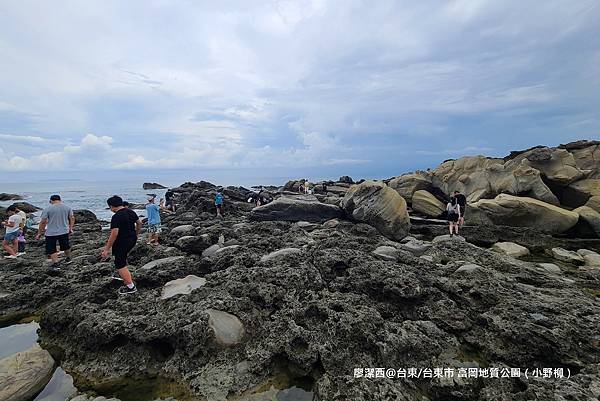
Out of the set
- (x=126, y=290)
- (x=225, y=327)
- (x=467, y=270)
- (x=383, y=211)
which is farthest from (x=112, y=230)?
(x=383, y=211)

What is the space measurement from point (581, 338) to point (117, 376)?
6.35 m

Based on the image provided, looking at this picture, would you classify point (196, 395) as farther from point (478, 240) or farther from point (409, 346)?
point (478, 240)

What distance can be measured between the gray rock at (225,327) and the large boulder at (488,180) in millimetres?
17995

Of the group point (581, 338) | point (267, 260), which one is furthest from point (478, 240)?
point (267, 260)

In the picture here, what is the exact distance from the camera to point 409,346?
413 centimetres

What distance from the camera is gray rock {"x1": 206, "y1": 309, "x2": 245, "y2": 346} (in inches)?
177

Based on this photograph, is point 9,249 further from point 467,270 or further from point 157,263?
point 467,270

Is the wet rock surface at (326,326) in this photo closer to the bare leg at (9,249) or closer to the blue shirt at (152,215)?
the bare leg at (9,249)

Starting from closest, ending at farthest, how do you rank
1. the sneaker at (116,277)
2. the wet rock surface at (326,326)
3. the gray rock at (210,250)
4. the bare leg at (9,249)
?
1. the wet rock surface at (326,326)
2. the sneaker at (116,277)
3. the gray rock at (210,250)
4. the bare leg at (9,249)

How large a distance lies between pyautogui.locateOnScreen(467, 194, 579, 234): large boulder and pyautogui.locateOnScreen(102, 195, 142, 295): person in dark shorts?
1493cm

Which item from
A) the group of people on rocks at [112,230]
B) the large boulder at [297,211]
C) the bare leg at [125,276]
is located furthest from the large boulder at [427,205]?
the bare leg at [125,276]

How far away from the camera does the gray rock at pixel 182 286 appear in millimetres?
5812

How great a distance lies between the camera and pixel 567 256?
992 centimetres

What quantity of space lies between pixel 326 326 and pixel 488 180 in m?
18.4
